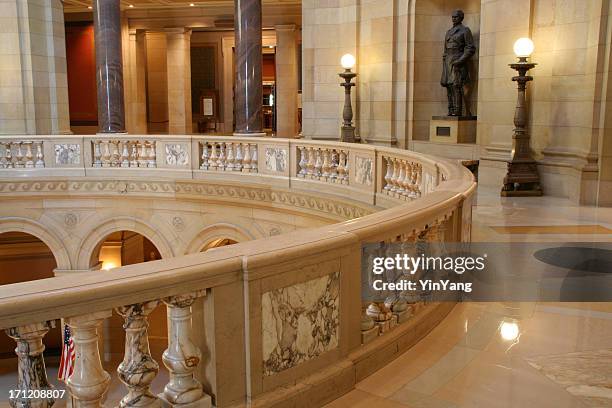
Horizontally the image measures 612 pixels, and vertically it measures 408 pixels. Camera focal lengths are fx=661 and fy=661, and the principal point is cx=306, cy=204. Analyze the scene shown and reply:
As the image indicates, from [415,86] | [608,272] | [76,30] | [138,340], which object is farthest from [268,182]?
[76,30]

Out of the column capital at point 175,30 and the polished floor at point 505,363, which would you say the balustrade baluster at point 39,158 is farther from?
the column capital at point 175,30

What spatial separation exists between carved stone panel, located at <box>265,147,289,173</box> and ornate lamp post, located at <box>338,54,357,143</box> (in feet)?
9.50

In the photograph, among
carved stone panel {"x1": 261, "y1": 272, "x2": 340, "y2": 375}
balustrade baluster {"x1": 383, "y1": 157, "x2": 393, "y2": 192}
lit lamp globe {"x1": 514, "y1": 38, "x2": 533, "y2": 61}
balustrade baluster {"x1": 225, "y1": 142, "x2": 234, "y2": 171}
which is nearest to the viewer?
carved stone panel {"x1": 261, "y1": 272, "x2": 340, "y2": 375}

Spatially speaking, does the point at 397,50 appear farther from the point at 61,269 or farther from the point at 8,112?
the point at 8,112

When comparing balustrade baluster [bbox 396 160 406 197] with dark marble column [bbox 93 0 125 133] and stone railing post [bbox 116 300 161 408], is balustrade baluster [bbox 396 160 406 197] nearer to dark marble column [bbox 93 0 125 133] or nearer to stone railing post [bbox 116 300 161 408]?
stone railing post [bbox 116 300 161 408]

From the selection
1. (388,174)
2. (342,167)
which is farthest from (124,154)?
(388,174)

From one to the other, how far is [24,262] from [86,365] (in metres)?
18.1

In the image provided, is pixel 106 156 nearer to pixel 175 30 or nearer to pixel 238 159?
pixel 238 159

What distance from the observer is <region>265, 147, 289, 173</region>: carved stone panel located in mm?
13117

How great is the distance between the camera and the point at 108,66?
16594 mm

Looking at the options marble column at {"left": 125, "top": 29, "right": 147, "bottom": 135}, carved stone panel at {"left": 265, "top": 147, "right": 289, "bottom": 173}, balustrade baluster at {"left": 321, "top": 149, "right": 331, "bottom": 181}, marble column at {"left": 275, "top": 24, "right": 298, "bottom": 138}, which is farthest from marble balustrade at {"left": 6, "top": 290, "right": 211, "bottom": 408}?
marble column at {"left": 125, "top": 29, "right": 147, "bottom": 135}

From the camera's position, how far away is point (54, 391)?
2699 millimetres

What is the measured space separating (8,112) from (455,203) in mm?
15937

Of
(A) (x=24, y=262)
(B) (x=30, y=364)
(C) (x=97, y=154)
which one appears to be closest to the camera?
(B) (x=30, y=364)
